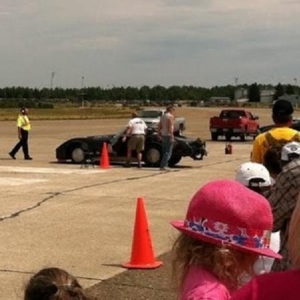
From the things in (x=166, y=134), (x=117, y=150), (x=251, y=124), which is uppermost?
(x=166, y=134)

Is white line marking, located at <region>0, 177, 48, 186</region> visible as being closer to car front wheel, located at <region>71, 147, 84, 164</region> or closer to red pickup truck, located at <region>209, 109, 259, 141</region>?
car front wheel, located at <region>71, 147, 84, 164</region>

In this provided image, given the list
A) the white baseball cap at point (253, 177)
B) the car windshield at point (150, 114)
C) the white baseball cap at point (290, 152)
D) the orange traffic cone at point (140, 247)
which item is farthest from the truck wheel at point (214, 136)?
the white baseball cap at point (253, 177)

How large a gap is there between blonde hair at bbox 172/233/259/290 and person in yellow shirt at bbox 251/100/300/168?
4283 millimetres

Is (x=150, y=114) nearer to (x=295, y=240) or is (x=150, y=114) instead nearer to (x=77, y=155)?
(x=77, y=155)

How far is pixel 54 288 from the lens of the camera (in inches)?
106

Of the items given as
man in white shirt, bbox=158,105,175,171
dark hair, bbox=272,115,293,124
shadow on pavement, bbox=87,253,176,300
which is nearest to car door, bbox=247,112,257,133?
man in white shirt, bbox=158,105,175,171

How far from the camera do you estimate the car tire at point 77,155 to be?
78.1 feet

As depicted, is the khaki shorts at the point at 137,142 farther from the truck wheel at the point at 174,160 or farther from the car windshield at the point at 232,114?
the car windshield at the point at 232,114

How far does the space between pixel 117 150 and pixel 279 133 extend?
1683cm

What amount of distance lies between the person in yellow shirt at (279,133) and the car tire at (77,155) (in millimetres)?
16976

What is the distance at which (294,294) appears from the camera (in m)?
2.10

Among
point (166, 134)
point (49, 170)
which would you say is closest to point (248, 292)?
point (49, 170)

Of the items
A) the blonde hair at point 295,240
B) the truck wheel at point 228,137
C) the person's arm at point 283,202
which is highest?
→ the blonde hair at point 295,240

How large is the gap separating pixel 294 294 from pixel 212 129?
134 ft
